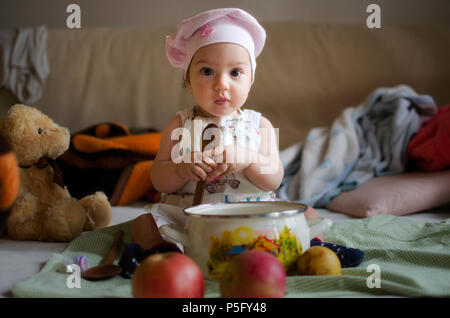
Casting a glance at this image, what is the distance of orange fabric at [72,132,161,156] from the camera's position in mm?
1526

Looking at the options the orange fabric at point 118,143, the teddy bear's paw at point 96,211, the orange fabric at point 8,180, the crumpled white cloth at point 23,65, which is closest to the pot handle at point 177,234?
the orange fabric at point 8,180

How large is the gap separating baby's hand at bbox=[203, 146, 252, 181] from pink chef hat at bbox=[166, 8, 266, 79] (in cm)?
22

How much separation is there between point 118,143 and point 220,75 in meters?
0.75

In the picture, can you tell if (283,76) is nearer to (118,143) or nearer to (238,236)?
(118,143)

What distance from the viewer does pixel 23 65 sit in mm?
1891

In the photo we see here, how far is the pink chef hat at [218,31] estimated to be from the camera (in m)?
0.90

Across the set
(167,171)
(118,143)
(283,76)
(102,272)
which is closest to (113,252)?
(102,272)

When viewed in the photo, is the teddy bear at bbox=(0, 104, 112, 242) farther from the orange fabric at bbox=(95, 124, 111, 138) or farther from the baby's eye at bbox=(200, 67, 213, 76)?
the orange fabric at bbox=(95, 124, 111, 138)

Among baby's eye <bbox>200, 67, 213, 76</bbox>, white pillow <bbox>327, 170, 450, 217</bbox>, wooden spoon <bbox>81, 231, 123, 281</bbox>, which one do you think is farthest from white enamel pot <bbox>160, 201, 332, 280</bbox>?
white pillow <bbox>327, 170, 450, 217</bbox>

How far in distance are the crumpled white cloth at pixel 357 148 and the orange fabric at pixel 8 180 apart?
990 mm

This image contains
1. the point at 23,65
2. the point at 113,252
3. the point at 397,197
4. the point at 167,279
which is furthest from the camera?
the point at 23,65

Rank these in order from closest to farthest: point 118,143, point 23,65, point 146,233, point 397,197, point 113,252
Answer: point 113,252, point 146,233, point 397,197, point 118,143, point 23,65

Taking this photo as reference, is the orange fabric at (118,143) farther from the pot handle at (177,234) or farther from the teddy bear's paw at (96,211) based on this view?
the pot handle at (177,234)
